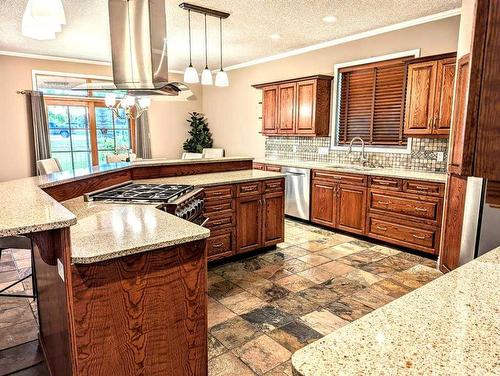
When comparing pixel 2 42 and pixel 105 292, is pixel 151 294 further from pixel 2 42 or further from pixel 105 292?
pixel 2 42

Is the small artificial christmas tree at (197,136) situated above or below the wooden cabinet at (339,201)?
above

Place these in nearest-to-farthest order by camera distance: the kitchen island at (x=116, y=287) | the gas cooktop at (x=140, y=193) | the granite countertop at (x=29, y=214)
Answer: the granite countertop at (x=29, y=214) < the kitchen island at (x=116, y=287) < the gas cooktop at (x=140, y=193)

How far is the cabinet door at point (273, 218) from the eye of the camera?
3.98 meters

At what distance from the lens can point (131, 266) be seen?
5.16 feet

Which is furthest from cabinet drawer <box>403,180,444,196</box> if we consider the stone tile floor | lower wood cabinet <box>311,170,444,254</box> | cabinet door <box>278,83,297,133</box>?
cabinet door <box>278,83,297,133</box>

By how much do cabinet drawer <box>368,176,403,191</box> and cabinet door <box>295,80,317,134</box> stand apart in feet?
4.69

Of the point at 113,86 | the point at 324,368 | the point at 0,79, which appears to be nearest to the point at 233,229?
the point at 113,86

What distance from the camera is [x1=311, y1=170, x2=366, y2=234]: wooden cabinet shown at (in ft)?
15.0

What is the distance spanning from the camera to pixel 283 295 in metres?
3.05

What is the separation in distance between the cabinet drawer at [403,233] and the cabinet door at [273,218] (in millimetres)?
1219

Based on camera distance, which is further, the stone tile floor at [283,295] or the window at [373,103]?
the window at [373,103]

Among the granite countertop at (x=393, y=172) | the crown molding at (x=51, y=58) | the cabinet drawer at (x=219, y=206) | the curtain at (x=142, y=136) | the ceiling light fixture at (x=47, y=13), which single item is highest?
the crown molding at (x=51, y=58)

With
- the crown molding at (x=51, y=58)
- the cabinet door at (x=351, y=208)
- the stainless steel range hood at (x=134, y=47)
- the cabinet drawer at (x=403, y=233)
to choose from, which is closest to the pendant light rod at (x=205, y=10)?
the stainless steel range hood at (x=134, y=47)

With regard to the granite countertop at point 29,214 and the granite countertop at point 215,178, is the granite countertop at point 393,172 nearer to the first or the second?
the granite countertop at point 215,178
